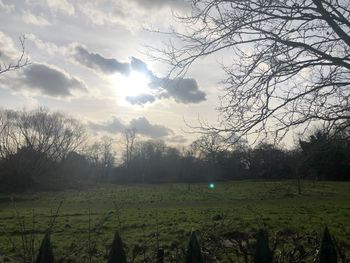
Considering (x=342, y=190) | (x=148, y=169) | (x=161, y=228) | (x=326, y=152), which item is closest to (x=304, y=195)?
(x=342, y=190)

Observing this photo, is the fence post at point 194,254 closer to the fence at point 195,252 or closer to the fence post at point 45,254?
the fence at point 195,252

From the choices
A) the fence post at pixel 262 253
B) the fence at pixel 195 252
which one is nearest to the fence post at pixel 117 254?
the fence at pixel 195 252

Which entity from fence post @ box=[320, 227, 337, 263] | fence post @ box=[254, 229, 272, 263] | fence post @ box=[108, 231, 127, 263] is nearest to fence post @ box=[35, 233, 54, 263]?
fence post @ box=[108, 231, 127, 263]

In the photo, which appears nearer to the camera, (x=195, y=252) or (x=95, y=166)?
(x=195, y=252)

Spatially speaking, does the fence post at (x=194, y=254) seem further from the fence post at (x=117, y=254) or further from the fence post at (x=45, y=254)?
the fence post at (x=45, y=254)

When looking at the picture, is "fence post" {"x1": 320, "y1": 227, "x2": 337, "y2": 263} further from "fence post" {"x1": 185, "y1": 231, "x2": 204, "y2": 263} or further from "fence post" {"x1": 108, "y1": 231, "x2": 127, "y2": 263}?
"fence post" {"x1": 108, "y1": 231, "x2": 127, "y2": 263}

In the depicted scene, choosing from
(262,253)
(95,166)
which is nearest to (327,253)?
(262,253)

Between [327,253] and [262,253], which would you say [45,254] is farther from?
[327,253]

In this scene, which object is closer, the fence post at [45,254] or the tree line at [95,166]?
the fence post at [45,254]

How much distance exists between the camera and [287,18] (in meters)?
6.24

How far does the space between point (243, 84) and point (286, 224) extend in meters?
11.0

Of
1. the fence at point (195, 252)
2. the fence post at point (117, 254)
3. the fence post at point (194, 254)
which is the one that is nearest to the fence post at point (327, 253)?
the fence at point (195, 252)

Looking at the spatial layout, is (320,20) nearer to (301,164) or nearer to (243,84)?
(243,84)

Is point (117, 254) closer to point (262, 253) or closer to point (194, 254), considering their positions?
point (194, 254)
